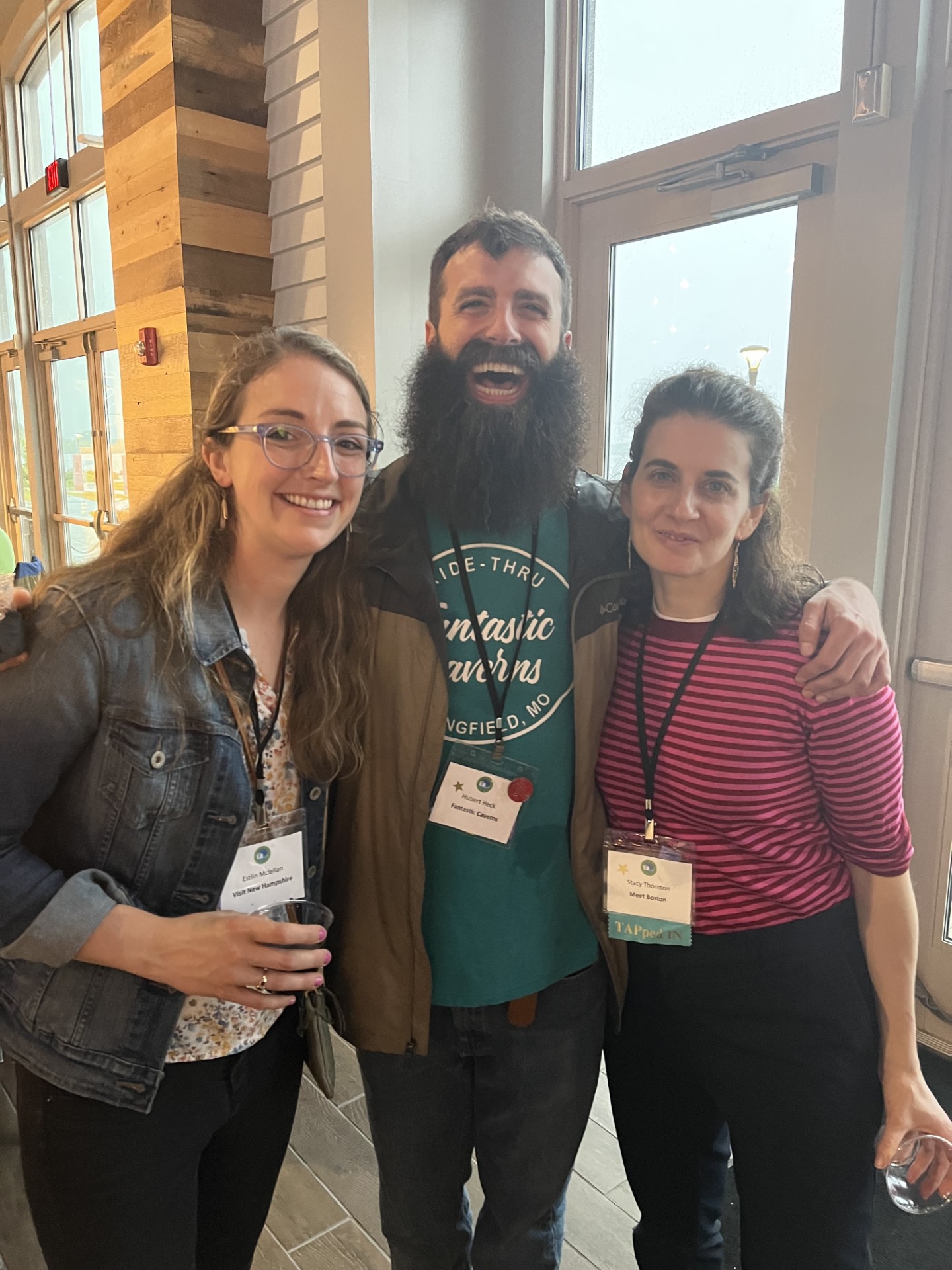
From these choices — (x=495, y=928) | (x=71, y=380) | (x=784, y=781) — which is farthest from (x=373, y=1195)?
(x=71, y=380)

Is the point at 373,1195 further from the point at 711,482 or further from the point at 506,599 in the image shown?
the point at 711,482

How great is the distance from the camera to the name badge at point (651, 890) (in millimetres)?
1242

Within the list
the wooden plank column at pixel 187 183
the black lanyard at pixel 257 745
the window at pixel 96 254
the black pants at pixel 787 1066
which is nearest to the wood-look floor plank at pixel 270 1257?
the black pants at pixel 787 1066

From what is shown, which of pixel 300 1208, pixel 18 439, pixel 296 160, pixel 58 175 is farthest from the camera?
pixel 18 439

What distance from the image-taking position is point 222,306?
3244 millimetres

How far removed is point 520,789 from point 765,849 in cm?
35

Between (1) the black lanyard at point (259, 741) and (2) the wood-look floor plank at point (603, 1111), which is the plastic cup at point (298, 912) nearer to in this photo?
(1) the black lanyard at point (259, 741)

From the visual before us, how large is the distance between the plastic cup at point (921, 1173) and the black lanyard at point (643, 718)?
52cm

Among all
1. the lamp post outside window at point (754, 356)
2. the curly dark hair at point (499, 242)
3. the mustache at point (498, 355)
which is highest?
the curly dark hair at point (499, 242)

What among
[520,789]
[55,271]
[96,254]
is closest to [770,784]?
[520,789]

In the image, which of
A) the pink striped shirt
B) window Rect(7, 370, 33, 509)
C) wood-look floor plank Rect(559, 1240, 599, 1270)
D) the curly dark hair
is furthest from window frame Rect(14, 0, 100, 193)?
wood-look floor plank Rect(559, 1240, 599, 1270)

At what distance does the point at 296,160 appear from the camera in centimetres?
307

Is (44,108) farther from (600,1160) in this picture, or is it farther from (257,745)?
(600,1160)

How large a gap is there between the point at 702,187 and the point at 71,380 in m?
4.96
